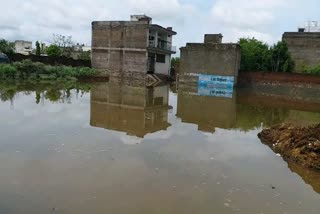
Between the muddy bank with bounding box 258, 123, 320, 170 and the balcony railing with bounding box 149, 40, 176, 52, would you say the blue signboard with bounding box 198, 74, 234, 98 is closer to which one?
the balcony railing with bounding box 149, 40, 176, 52

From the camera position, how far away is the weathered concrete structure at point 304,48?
39.5 metres

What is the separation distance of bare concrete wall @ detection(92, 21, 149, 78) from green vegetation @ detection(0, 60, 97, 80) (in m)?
4.16

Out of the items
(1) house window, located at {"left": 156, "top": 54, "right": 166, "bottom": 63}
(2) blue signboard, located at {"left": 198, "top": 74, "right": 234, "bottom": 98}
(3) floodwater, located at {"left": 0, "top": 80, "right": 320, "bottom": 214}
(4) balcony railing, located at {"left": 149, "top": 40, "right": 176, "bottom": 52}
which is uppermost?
(4) balcony railing, located at {"left": 149, "top": 40, "right": 176, "bottom": 52}

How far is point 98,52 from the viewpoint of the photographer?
3725 cm

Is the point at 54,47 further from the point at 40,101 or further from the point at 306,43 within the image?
the point at 306,43

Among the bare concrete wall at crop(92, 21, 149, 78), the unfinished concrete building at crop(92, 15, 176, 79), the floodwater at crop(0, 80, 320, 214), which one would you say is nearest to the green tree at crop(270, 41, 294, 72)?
the unfinished concrete building at crop(92, 15, 176, 79)

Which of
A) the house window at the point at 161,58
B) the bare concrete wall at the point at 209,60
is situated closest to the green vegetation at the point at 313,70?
the bare concrete wall at the point at 209,60

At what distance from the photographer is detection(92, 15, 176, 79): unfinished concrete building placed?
34938 mm

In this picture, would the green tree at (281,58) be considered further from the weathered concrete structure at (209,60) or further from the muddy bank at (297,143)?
the muddy bank at (297,143)

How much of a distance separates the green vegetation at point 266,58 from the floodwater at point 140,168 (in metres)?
21.6

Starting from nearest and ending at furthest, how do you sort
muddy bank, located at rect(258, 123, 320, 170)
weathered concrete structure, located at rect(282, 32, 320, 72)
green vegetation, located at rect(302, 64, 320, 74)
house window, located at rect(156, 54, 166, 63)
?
muddy bank, located at rect(258, 123, 320, 170), green vegetation, located at rect(302, 64, 320, 74), house window, located at rect(156, 54, 166, 63), weathered concrete structure, located at rect(282, 32, 320, 72)

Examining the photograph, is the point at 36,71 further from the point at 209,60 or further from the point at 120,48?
the point at 209,60

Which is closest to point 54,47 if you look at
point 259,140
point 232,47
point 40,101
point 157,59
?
point 157,59

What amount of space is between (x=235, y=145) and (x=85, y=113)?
281 inches
